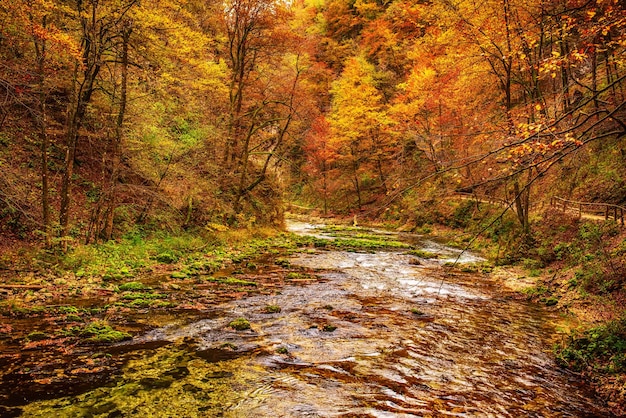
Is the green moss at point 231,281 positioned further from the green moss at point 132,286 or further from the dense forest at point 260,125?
the dense forest at point 260,125

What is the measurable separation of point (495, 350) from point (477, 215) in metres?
16.4

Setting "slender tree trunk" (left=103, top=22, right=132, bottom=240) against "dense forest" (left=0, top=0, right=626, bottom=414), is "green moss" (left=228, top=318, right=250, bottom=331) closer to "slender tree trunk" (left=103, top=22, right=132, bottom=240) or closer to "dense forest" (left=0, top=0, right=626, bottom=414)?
"dense forest" (left=0, top=0, right=626, bottom=414)

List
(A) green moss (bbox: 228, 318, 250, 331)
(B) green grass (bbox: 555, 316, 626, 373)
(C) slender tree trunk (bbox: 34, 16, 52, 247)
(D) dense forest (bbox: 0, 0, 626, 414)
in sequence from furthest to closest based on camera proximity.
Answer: (C) slender tree trunk (bbox: 34, 16, 52, 247)
(A) green moss (bbox: 228, 318, 250, 331)
(D) dense forest (bbox: 0, 0, 626, 414)
(B) green grass (bbox: 555, 316, 626, 373)

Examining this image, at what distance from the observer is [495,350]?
660 cm

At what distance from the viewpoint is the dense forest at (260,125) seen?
6930mm

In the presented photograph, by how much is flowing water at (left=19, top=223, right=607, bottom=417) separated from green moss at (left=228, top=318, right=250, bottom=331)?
134 mm

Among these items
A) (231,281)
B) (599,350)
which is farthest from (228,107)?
(599,350)

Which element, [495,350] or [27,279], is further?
[27,279]

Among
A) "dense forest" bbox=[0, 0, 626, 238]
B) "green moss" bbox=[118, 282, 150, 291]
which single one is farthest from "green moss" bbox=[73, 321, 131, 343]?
"dense forest" bbox=[0, 0, 626, 238]

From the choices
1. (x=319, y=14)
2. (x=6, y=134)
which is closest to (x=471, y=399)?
(x=6, y=134)

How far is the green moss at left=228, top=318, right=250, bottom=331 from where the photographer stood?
23.6ft

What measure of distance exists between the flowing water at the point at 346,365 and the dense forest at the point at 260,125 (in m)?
1.20

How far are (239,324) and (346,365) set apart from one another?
7.60 feet

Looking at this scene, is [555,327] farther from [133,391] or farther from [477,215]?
[477,215]
